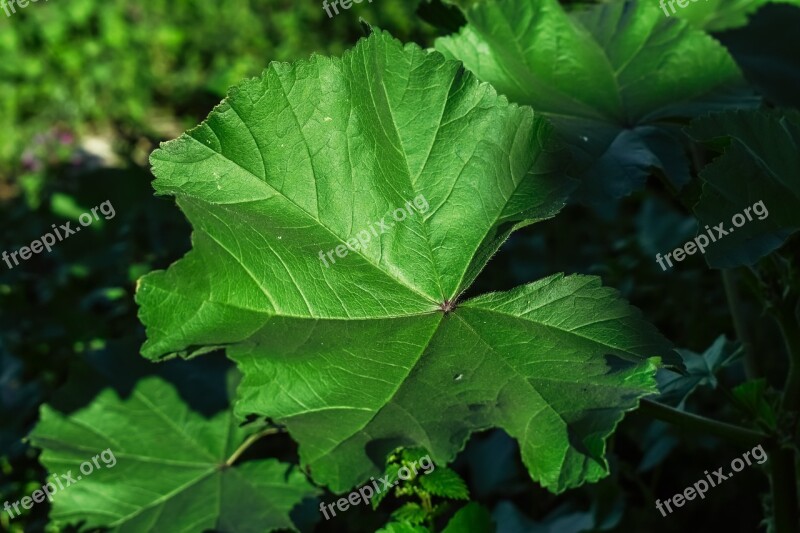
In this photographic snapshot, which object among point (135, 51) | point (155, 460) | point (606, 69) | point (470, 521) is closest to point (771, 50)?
point (606, 69)

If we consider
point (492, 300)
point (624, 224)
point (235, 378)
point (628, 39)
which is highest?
point (628, 39)

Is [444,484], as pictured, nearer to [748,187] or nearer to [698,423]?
[698,423]

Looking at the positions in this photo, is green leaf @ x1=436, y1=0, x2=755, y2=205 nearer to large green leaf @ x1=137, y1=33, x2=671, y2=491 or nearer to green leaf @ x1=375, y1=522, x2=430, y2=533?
large green leaf @ x1=137, y1=33, x2=671, y2=491

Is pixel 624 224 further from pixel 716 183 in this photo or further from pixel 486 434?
pixel 716 183

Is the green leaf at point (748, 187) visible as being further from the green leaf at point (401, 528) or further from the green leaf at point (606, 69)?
the green leaf at point (401, 528)

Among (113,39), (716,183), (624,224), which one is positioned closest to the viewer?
(716,183)

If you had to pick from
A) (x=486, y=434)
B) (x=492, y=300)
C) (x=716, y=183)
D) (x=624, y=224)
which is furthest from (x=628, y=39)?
(x=624, y=224)

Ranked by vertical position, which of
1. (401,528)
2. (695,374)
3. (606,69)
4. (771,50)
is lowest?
(695,374)
